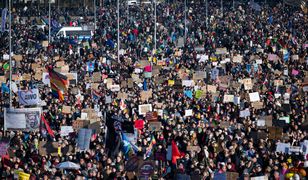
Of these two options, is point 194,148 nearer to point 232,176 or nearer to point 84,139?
point 84,139

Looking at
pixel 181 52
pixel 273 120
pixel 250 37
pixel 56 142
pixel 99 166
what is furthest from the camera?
pixel 250 37

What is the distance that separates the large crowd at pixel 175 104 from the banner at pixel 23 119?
281 mm

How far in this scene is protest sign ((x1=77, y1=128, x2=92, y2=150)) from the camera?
92.4 ft

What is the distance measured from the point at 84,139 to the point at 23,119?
→ 7.98ft

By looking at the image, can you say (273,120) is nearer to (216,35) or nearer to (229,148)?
(229,148)

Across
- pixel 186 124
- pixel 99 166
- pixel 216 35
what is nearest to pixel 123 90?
pixel 186 124

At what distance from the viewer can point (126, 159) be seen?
26.9 m

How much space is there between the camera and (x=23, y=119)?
30219 mm

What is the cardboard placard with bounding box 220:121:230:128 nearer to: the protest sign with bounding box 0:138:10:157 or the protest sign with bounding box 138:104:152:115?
the protest sign with bounding box 138:104:152:115

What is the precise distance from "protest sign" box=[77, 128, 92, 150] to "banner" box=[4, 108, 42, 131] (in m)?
1.79

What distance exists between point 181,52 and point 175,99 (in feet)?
57.4

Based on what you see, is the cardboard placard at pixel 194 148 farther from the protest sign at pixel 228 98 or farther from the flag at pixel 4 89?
the flag at pixel 4 89

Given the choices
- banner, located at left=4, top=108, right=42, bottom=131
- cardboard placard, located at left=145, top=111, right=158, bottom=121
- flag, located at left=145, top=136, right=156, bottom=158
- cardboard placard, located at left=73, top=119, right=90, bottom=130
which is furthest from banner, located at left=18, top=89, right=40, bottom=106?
flag, located at left=145, top=136, right=156, bottom=158

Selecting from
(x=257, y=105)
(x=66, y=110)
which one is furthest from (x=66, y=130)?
(x=257, y=105)
